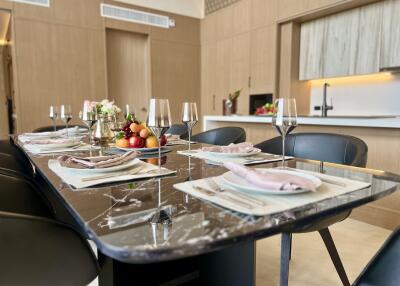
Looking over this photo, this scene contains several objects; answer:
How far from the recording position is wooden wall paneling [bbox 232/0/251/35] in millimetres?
4957

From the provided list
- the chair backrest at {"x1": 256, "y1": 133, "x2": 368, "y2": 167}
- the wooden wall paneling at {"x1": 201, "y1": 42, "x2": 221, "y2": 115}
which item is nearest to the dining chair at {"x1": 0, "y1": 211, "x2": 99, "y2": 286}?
the chair backrest at {"x1": 256, "y1": 133, "x2": 368, "y2": 167}

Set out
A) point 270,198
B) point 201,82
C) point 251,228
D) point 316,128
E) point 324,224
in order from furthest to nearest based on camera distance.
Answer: point 201,82 < point 316,128 < point 324,224 < point 270,198 < point 251,228

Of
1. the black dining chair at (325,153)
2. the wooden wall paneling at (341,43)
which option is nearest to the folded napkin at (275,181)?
the black dining chair at (325,153)

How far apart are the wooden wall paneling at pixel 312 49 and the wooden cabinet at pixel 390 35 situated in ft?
2.57

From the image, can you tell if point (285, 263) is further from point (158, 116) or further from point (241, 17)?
point (241, 17)

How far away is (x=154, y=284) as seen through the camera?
115 centimetres

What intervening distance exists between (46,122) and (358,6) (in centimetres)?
463

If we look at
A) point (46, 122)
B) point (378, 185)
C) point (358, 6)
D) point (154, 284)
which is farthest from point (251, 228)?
point (46, 122)

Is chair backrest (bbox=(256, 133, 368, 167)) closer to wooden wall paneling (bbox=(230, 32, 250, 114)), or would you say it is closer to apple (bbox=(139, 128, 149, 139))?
apple (bbox=(139, 128, 149, 139))

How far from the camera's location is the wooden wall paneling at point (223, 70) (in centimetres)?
537

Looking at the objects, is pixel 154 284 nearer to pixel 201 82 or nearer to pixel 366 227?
pixel 366 227

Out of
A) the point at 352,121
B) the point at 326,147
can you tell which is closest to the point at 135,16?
the point at 352,121

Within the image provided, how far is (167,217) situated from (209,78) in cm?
547

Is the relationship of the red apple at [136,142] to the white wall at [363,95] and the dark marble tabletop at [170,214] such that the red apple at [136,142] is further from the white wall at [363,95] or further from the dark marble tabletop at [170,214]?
the white wall at [363,95]
